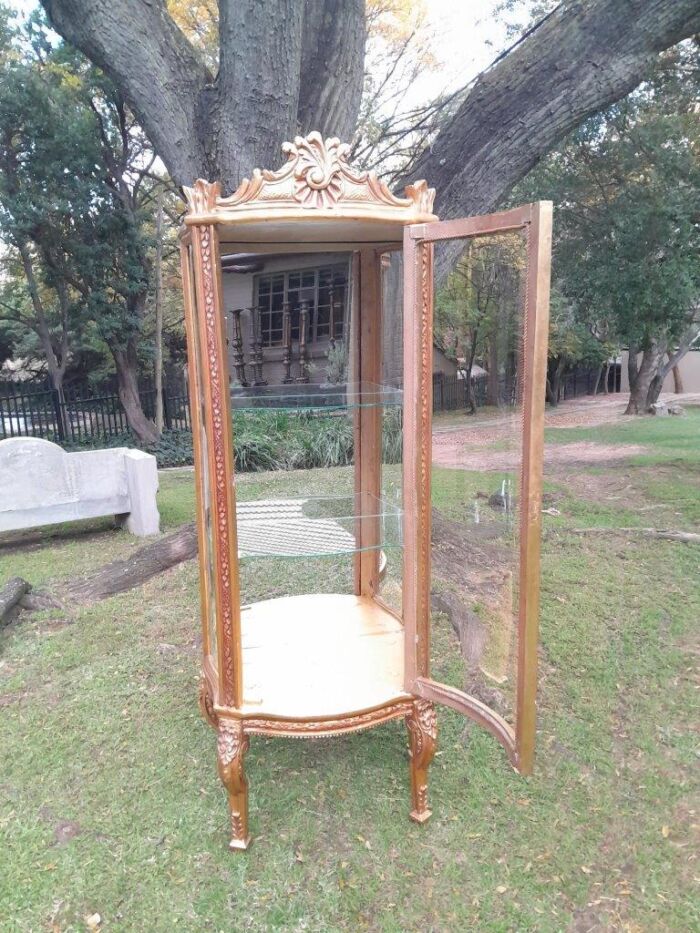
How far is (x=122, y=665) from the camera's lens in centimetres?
316

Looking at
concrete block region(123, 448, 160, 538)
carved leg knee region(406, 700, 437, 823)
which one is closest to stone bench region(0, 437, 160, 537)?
concrete block region(123, 448, 160, 538)

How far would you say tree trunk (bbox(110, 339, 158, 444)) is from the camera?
10.7 m

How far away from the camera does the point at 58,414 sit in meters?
10.3

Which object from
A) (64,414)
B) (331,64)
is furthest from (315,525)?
(64,414)

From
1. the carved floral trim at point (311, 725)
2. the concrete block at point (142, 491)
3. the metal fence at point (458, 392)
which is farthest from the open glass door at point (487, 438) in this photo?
the concrete block at point (142, 491)

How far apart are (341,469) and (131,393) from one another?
8.92 metres

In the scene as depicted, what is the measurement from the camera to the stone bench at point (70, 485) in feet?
15.2

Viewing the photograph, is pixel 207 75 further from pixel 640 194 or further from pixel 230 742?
pixel 640 194

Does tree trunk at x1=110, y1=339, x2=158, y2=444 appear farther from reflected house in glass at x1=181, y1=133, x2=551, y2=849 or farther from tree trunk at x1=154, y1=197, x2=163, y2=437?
reflected house in glass at x1=181, y1=133, x2=551, y2=849

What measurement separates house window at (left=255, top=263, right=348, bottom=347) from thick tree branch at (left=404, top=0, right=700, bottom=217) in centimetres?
177

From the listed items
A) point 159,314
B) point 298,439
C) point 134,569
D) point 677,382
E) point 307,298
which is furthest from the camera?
point 677,382

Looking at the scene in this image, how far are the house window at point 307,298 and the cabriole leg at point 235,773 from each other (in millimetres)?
1365

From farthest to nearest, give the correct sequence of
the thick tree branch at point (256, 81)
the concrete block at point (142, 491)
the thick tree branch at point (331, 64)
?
the concrete block at point (142, 491) → the thick tree branch at point (331, 64) → the thick tree branch at point (256, 81)

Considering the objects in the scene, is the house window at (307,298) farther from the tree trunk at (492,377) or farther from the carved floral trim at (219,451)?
the tree trunk at (492,377)
